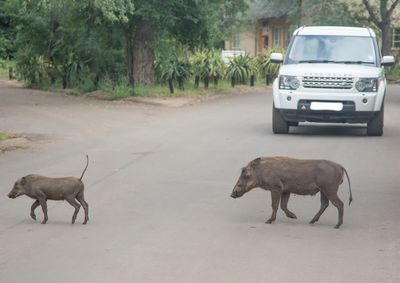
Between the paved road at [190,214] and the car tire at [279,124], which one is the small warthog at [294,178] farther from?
the car tire at [279,124]

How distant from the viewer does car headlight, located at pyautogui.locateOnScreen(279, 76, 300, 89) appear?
16938 mm

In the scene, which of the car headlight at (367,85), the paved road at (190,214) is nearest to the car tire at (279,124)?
the paved road at (190,214)

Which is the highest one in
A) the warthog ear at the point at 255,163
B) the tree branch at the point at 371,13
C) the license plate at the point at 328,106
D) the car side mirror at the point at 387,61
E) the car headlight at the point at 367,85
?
the tree branch at the point at 371,13

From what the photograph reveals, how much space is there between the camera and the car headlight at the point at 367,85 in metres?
16.8

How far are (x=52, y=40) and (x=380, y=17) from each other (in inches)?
840

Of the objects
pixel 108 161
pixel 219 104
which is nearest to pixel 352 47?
pixel 108 161

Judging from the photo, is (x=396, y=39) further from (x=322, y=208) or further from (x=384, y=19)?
(x=322, y=208)

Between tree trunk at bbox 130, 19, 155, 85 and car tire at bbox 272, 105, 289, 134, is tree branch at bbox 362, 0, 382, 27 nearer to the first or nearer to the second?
tree trunk at bbox 130, 19, 155, 85

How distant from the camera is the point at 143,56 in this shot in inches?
1067

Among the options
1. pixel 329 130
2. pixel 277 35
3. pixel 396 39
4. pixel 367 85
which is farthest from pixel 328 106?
pixel 277 35

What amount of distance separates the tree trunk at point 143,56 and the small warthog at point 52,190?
18.2 metres

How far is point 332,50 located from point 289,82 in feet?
4.32

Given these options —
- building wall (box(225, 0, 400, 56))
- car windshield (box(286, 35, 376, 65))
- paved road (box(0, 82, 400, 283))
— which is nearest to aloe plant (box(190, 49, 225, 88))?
paved road (box(0, 82, 400, 283))

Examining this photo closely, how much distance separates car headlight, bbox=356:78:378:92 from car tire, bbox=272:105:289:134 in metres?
1.57
